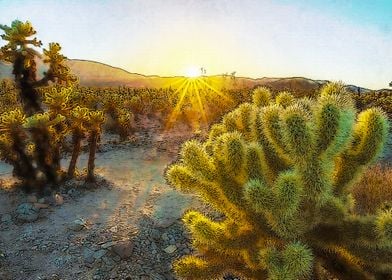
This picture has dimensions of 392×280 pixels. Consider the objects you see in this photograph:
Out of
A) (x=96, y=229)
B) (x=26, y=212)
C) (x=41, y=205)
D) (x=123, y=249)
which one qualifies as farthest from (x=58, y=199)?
(x=123, y=249)

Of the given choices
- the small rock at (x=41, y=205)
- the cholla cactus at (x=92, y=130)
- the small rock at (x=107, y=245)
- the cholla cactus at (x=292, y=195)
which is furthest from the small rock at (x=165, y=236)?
the cholla cactus at (x=92, y=130)

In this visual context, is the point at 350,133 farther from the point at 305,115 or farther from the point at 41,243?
the point at 41,243

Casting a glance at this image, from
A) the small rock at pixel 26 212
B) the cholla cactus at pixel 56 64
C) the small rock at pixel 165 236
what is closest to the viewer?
the small rock at pixel 165 236

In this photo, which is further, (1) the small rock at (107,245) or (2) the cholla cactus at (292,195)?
(1) the small rock at (107,245)

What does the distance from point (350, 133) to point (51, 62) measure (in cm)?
718

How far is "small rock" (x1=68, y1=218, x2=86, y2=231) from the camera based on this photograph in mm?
6259

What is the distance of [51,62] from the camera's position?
924 cm

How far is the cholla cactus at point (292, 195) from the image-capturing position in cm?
344

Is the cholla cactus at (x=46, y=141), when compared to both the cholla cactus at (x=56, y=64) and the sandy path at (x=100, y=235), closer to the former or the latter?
the sandy path at (x=100, y=235)

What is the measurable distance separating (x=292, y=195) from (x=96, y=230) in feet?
12.0

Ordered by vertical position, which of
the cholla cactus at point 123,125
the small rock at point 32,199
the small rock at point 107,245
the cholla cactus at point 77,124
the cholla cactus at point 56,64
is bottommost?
the small rock at point 107,245

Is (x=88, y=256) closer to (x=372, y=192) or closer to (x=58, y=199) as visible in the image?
(x=58, y=199)

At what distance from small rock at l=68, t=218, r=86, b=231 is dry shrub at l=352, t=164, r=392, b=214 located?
3.72 metres

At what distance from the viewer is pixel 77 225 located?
6285 mm
